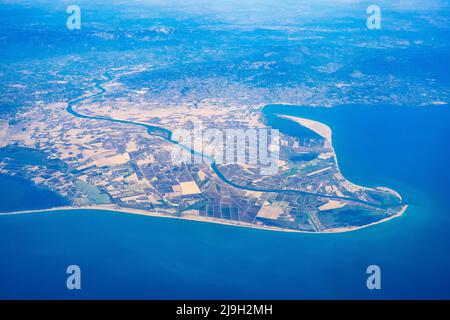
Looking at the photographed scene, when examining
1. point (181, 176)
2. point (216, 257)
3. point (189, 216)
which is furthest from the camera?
point (181, 176)

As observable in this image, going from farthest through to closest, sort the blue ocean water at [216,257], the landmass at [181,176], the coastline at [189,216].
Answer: the landmass at [181,176]
the coastline at [189,216]
the blue ocean water at [216,257]

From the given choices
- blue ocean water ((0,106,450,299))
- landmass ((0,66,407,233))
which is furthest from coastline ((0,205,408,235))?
blue ocean water ((0,106,450,299))

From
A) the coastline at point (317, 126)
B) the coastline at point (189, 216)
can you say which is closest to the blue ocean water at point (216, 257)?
the coastline at point (189, 216)

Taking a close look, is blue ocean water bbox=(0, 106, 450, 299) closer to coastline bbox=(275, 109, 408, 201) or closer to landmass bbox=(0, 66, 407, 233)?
landmass bbox=(0, 66, 407, 233)

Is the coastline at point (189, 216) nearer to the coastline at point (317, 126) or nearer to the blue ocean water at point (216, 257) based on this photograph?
the blue ocean water at point (216, 257)

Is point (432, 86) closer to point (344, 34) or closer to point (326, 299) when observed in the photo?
point (344, 34)

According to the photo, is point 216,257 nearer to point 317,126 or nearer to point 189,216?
point 189,216

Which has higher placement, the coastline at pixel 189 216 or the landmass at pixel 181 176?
the landmass at pixel 181 176

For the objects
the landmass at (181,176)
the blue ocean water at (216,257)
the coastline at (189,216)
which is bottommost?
the blue ocean water at (216,257)

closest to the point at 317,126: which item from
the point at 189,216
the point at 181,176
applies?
the point at 181,176
